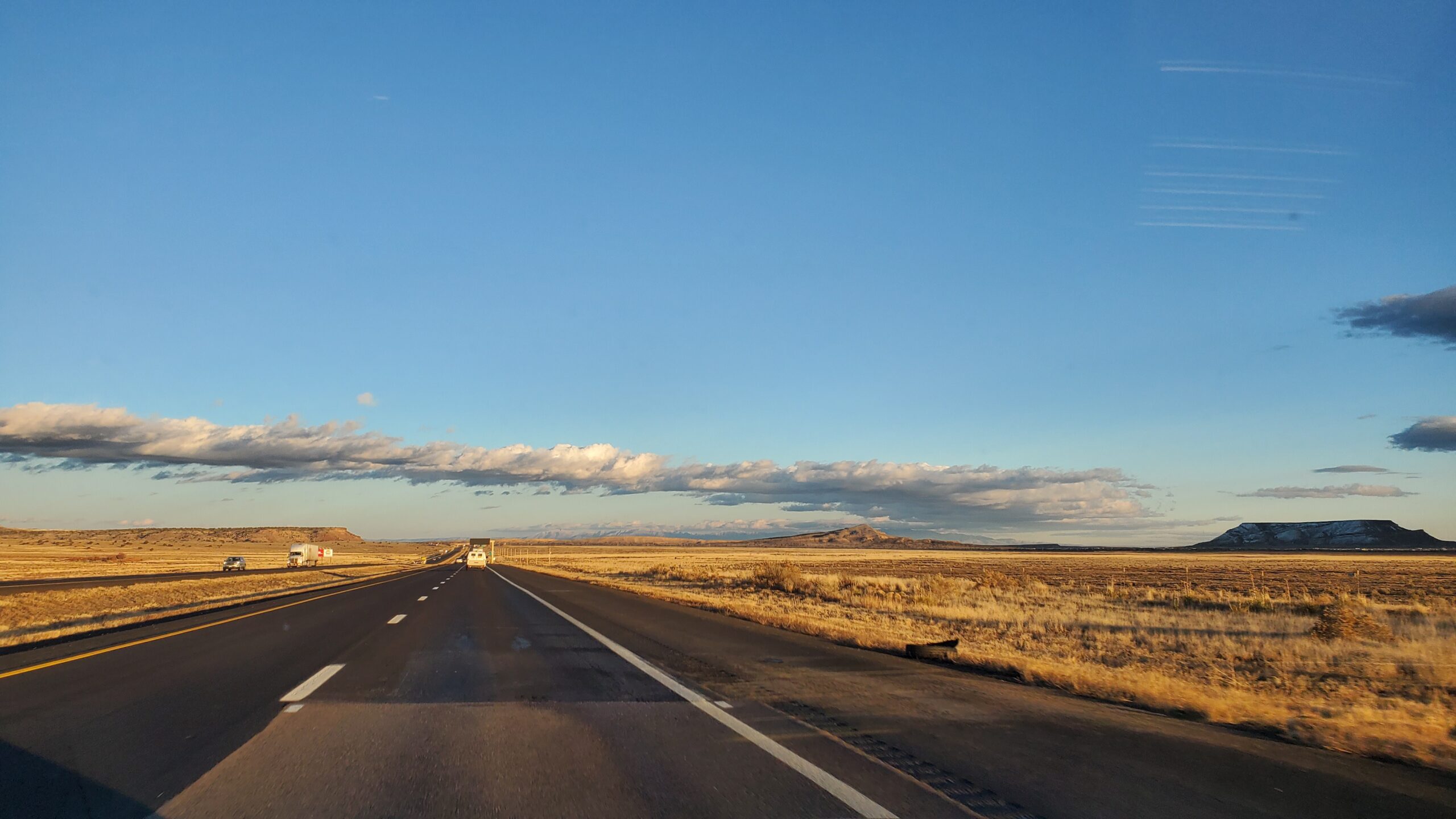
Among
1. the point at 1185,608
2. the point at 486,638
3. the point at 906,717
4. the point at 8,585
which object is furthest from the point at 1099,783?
the point at 8,585

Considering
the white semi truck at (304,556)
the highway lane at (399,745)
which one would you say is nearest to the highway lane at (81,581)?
the highway lane at (399,745)

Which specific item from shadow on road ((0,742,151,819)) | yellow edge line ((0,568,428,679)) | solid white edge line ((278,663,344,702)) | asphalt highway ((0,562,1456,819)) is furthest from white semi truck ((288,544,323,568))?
shadow on road ((0,742,151,819))

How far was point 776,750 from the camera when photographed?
6602 mm

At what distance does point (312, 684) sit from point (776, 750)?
20.1ft

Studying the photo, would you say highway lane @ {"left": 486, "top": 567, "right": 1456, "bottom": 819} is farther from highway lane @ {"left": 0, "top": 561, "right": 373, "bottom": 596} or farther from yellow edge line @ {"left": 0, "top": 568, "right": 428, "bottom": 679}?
highway lane @ {"left": 0, "top": 561, "right": 373, "bottom": 596}

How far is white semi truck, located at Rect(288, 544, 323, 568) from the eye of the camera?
274 ft

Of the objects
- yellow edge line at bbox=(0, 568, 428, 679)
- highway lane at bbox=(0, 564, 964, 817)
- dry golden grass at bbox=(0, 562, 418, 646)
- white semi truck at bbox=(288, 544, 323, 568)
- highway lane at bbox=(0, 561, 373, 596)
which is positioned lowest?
white semi truck at bbox=(288, 544, 323, 568)

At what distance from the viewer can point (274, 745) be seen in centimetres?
662

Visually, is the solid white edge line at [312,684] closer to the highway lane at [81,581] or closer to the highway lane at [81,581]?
the highway lane at [81,581]

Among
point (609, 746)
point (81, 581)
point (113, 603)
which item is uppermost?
point (609, 746)

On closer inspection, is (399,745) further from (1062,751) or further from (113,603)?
(113,603)

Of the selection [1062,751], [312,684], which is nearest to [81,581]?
[312,684]

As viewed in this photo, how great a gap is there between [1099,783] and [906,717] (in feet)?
7.98

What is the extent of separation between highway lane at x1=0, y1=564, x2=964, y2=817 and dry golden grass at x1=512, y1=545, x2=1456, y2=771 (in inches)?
192
